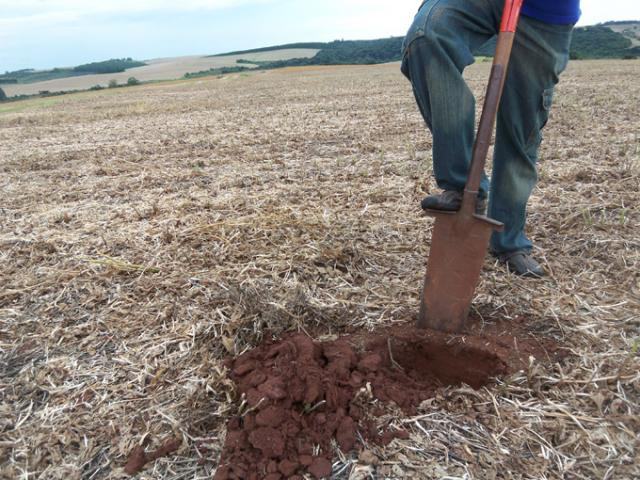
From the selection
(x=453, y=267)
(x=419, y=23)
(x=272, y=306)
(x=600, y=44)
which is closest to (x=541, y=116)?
(x=419, y=23)

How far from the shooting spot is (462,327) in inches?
78.2

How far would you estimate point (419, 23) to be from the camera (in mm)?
1919

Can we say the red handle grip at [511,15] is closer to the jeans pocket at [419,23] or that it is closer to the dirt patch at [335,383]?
the jeans pocket at [419,23]

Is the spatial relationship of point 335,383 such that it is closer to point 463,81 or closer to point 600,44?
point 463,81

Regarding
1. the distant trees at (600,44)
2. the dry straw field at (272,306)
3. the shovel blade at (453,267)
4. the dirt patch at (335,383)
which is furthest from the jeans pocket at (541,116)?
the distant trees at (600,44)

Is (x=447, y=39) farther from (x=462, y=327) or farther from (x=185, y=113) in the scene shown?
(x=185, y=113)

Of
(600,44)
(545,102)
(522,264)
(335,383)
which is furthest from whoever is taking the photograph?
(600,44)

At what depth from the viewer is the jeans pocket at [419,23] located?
1.90m

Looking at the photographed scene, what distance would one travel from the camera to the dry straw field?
153 cm

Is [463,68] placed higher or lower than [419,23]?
lower

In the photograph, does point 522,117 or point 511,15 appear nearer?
point 511,15

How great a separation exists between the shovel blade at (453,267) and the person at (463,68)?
0.30ft

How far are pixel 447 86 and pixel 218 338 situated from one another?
4.91ft

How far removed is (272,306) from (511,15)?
1588 millimetres
